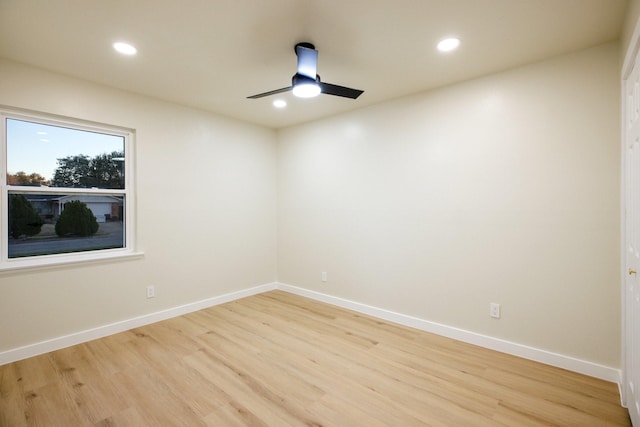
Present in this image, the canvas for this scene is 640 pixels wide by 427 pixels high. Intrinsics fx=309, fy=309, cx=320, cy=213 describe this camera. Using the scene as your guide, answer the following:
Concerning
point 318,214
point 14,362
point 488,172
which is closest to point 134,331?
point 14,362

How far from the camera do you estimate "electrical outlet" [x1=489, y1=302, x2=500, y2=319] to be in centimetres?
285

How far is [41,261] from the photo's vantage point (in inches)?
112

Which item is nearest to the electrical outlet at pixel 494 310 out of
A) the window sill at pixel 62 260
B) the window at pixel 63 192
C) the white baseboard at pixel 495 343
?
the white baseboard at pixel 495 343

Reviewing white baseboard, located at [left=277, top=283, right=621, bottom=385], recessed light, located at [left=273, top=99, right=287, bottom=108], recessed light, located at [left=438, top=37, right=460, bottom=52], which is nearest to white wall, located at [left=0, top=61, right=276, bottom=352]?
recessed light, located at [left=273, top=99, right=287, bottom=108]

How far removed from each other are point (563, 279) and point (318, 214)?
2.78 metres

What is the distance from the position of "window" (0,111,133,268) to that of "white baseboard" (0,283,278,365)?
0.72m

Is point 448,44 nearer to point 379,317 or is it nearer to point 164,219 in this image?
point 379,317

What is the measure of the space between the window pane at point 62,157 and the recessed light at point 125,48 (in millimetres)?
1172

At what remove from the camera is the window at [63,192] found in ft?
9.05

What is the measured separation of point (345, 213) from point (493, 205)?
1.74 metres

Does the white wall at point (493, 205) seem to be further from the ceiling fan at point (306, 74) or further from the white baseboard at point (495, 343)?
the ceiling fan at point (306, 74)

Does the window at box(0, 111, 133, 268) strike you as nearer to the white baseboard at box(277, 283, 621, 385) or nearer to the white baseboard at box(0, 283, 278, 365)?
the white baseboard at box(0, 283, 278, 365)

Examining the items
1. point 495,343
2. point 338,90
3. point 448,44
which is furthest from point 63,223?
point 495,343

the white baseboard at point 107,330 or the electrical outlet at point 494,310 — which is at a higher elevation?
the electrical outlet at point 494,310
